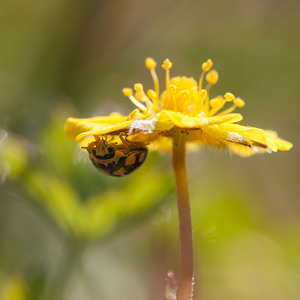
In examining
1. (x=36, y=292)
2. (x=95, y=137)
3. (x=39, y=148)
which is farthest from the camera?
(x=39, y=148)

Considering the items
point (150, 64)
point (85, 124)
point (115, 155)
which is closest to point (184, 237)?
point (115, 155)

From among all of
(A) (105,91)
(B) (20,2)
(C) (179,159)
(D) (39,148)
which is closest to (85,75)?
(A) (105,91)

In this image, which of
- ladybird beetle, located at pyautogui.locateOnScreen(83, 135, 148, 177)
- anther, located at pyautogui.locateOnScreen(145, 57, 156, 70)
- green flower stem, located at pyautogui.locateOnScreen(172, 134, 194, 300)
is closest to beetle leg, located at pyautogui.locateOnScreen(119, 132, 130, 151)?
ladybird beetle, located at pyautogui.locateOnScreen(83, 135, 148, 177)

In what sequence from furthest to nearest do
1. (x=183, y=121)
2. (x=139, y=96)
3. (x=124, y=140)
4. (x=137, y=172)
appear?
1. (x=137, y=172)
2. (x=139, y=96)
3. (x=124, y=140)
4. (x=183, y=121)

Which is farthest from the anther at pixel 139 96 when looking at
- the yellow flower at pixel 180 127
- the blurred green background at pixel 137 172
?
the blurred green background at pixel 137 172

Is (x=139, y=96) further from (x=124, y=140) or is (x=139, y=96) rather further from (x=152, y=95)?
(x=124, y=140)

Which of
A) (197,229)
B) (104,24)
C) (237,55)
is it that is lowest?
(197,229)

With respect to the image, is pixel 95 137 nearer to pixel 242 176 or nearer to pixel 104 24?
pixel 104 24
